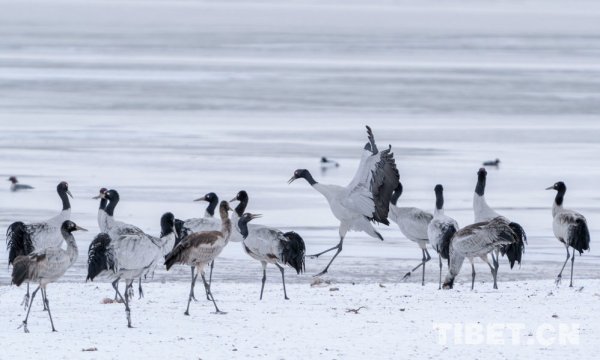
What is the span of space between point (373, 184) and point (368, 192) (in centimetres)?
14

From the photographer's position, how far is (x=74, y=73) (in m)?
53.2

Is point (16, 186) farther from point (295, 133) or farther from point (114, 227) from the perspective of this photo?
point (295, 133)

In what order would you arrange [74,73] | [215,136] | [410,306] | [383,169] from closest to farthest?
[410,306] → [383,169] → [215,136] → [74,73]

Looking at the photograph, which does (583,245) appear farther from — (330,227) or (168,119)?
(168,119)

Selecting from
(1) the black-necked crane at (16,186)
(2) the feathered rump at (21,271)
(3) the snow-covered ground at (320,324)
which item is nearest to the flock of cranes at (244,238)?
(2) the feathered rump at (21,271)

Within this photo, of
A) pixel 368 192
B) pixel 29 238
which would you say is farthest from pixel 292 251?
pixel 29 238

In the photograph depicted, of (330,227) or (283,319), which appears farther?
(330,227)

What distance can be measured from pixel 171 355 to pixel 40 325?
177 cm

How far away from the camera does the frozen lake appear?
19703 millimetres

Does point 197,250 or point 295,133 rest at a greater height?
point 295,133

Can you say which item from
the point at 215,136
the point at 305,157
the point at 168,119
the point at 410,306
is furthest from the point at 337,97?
the point at 410,306

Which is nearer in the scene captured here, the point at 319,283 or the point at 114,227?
the point at 114,227

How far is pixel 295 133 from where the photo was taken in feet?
109

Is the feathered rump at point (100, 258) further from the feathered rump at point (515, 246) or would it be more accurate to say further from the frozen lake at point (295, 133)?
the feathered rump at point (515, 246)
